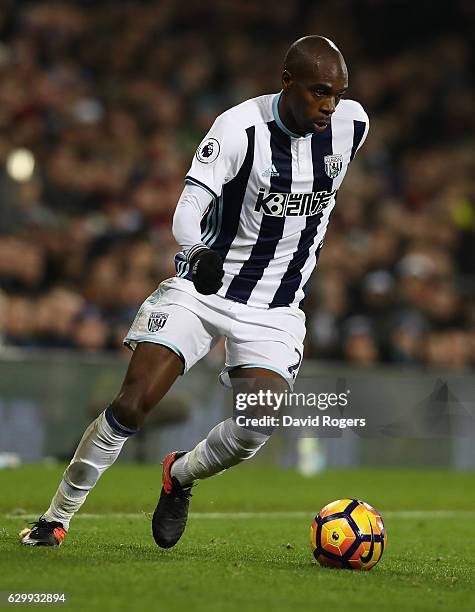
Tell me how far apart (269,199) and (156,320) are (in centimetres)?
87

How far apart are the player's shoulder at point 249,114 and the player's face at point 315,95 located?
0.13m

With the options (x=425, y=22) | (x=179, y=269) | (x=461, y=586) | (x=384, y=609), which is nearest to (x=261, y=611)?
(x=384, y=609)

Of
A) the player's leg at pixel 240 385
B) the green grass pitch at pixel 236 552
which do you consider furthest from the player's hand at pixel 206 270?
the green grass pitch at pixel 236 552

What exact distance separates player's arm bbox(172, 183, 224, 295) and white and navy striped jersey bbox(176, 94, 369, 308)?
0.22 meters

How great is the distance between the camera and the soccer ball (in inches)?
233

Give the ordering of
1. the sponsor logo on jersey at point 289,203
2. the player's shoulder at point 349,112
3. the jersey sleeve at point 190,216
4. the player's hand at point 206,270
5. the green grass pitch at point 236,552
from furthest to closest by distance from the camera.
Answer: the player's shoulder at point 349,112 < the sponsor logo on jersey at point 289,203 < the jersey sleeve at point 190,216 < the player's hand at point 206,270 < the green grass pitch at point 236,552

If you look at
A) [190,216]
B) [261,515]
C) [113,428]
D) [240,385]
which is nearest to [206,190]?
[190,216]

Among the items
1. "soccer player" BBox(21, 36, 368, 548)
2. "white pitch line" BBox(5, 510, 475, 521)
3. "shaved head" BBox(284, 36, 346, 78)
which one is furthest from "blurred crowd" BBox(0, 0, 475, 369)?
"shaved head" BBox(284, 36, 346, 78)

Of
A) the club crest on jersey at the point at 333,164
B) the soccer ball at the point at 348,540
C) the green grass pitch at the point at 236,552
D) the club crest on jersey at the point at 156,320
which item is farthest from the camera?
the club crest on jersey at the point at 333,164

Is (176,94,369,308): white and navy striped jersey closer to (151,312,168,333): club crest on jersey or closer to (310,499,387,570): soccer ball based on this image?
(151,312,168,333): club crest on jersey

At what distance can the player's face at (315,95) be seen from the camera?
236 inches

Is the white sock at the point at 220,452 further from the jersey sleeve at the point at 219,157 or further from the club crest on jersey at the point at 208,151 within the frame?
the club crest on jersey at the point at 208,151

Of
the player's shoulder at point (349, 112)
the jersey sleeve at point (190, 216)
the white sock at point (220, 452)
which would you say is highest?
the player's shoulder at point (349, 112)

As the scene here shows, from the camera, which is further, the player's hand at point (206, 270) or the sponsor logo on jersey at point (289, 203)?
the sponsor logo on jersey at point (289, 203)
